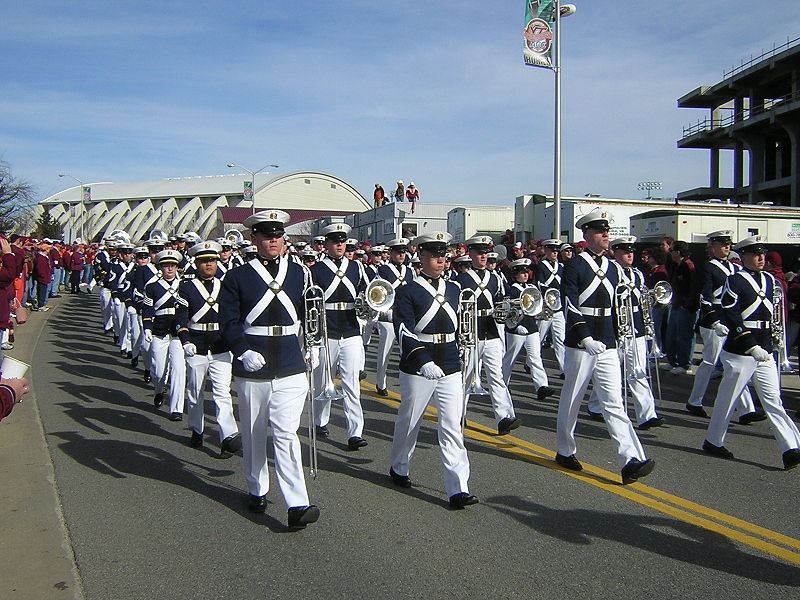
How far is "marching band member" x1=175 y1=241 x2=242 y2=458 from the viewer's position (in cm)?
737

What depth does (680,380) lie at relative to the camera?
1143 cm

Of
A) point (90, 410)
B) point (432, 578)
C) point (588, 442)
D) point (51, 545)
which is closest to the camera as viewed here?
point (432, 578)

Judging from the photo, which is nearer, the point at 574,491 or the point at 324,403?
the point at 574,491

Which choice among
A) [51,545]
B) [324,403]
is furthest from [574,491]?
[51,545]

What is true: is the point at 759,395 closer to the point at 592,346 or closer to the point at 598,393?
the point at 598,393

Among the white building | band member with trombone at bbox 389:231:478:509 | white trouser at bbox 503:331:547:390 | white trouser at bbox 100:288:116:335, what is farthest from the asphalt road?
the white building

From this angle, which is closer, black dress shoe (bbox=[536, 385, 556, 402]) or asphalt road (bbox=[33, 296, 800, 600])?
asphalt road (bbox=[33, 296, 800, 600])

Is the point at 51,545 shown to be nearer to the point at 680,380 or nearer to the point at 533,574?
the point at 533,574

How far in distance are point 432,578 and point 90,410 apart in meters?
6.56

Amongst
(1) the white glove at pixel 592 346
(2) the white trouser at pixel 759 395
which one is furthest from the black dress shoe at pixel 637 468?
(2) the white trouser at pixel 759 395

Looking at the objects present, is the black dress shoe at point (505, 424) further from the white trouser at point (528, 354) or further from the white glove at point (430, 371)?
the white glove at point (430, 371)

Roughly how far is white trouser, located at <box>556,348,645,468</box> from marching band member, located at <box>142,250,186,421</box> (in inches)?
180

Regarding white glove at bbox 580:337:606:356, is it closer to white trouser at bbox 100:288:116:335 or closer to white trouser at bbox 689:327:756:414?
white trouser at bbox 689:327:756:414

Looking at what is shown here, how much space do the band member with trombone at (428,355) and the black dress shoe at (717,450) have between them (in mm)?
2780
